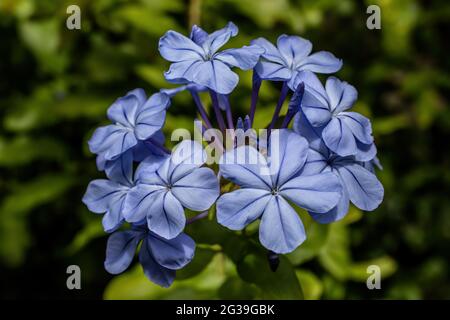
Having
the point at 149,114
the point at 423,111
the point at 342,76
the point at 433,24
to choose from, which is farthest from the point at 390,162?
the point at 149,114

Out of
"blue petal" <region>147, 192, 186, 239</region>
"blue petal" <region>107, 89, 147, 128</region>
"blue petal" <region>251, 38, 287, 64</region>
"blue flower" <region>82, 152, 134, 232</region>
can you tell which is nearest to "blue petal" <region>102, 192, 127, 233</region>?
"blue flower" <region>82, 152, 134, 232</region>

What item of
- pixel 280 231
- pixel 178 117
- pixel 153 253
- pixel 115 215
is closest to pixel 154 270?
pixel 153 253

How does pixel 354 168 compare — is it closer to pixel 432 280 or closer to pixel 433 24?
pixel 432 280

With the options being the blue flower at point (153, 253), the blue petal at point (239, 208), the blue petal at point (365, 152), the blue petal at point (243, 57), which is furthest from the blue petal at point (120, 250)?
the blue petal at point (365, 152)

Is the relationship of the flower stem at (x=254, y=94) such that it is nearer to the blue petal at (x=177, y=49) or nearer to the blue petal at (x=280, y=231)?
the blue petal at (x=177, y=49)

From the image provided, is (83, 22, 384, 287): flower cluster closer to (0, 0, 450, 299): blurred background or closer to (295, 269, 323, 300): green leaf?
(0, 0, 450, 299): blurred background

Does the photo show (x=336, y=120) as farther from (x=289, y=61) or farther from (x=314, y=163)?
(x=289, y=61)
